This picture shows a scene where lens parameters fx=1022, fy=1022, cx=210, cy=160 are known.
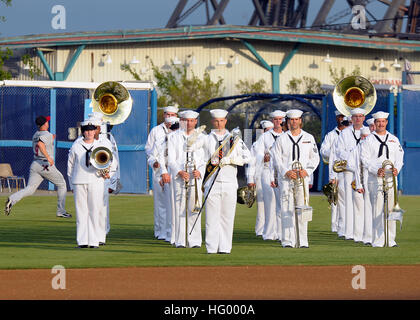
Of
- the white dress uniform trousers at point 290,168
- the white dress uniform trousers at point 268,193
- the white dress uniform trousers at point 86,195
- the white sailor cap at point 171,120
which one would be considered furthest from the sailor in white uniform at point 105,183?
the white dress uniform trousers at point 290,168

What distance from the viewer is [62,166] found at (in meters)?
32.6

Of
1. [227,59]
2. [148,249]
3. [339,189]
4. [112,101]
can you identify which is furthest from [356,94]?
[227,59]

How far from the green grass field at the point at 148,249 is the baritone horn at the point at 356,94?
9.07 ft

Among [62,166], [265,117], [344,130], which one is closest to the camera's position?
[344,130]

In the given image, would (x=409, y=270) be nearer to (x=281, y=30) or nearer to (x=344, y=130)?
(x=344, y=130)

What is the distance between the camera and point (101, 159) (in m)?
16.7

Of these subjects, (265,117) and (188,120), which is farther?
(265,117)

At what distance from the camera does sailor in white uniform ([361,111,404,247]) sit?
1712 cm

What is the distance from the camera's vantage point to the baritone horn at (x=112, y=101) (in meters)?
24.0

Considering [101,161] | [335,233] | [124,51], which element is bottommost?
[335,233]

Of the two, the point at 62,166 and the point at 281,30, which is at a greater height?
the point at 281,30

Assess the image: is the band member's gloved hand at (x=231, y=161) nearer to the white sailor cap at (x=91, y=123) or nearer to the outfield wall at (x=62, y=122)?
the white sailor cap at (x=91, y=123)
